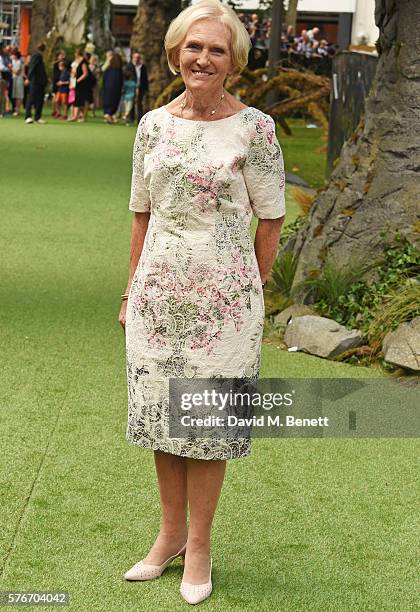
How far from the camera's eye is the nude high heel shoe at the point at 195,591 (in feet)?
14.6

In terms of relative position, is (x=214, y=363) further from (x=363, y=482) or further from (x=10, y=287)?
(x=10, y=287)

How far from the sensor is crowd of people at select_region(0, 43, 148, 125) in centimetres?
2923

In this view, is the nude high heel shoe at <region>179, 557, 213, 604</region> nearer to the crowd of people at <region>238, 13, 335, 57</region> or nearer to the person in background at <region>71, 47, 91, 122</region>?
the person in background at <region>71, 47, 91, 122</region>

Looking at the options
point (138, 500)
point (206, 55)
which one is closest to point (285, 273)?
point (138, 500)

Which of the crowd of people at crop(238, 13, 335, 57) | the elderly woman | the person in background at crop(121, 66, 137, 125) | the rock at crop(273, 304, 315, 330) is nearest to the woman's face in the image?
the elderly woman

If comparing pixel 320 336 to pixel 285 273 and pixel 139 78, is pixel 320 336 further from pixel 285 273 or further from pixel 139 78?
pixel 139 78

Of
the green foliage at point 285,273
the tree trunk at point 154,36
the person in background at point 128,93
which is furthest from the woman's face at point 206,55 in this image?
the tree trunk at point 154,36

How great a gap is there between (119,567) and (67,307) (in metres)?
5.05

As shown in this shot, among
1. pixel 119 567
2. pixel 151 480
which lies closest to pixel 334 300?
pixel 151 480

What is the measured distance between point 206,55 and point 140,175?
50 centimetres

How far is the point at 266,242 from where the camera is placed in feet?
14.6

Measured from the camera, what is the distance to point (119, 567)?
476 centimetres

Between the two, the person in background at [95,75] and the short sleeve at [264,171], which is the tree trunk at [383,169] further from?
the person in background at [95,75]

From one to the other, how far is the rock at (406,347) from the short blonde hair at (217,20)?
360cm
